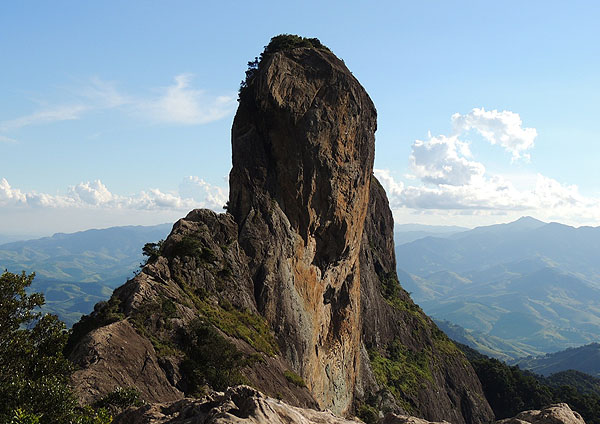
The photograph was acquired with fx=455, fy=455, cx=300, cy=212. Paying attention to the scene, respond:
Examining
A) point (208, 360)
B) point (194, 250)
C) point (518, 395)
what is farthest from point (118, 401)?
point (518, 395)

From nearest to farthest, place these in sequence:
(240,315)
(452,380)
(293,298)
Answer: (240,315), (293,298), (452,380)

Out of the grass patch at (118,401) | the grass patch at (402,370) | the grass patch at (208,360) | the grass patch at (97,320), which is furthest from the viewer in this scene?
the grass patch at (402,370)

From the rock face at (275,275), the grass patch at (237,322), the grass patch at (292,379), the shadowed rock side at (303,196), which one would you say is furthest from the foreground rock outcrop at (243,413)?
the shadowed rock side at (303,196)

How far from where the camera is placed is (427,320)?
298 ft

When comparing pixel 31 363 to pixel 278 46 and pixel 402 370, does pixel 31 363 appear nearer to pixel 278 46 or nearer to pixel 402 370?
pixel 278 46

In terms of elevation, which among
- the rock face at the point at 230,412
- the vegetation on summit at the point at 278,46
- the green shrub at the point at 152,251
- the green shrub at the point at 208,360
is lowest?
the green shrub at the point at 208,360

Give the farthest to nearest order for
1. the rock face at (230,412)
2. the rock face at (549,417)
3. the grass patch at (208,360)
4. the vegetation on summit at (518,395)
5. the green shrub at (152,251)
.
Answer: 1. the vegetation on summit at (518,395)
2. the green shrub at (152,251)
3. the grass patch at (208,360)
4. the rock face at (549,417)
5. the rock face at (230,412)

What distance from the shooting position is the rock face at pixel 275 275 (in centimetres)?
2459

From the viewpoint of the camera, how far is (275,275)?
39.5 meters

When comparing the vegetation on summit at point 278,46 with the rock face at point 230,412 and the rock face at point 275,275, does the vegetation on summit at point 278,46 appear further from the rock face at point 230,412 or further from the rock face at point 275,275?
the rock face at point 230,412

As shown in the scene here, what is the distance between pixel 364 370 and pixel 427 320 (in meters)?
36.6

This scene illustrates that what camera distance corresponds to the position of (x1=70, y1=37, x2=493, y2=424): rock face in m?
24.6

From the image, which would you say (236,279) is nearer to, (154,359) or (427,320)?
(154,359)

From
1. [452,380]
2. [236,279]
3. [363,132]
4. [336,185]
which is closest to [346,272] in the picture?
[336,185]
